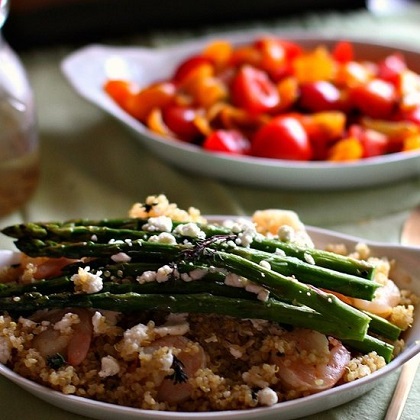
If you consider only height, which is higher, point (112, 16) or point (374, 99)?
point (374, 99)

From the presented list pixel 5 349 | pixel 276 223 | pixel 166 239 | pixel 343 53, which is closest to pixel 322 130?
pixel 343 53

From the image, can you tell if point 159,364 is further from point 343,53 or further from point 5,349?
point 343,53

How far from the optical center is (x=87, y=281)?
1.16m

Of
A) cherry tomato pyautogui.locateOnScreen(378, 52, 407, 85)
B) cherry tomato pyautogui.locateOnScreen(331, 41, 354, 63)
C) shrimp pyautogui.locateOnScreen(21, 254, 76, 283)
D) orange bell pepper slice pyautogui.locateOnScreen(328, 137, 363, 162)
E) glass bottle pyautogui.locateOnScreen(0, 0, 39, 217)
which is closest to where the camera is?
shrimp pyautogui.locateOnScreen(21, 254, 76, 283)

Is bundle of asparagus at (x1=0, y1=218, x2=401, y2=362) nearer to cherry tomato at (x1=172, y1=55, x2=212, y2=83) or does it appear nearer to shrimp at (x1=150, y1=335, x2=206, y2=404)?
shrimp at (x1=150, y1=335, x2=206, y2=404)

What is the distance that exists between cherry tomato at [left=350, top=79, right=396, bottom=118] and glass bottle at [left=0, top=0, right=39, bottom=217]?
87cm

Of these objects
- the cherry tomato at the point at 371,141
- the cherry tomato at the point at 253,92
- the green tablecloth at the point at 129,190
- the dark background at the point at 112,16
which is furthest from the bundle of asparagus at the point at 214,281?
the dark background at the point at 112,16

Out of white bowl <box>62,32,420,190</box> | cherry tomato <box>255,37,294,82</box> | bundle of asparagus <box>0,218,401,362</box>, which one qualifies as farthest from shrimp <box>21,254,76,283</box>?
cherry tomato <box>255,37,294,82</box>

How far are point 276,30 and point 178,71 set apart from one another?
26.8 inches

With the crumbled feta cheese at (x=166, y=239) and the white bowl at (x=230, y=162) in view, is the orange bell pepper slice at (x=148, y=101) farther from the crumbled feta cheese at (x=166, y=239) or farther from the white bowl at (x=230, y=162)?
the crumbled feta cheese at (x=166, y=239)

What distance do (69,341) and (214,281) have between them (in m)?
0.23

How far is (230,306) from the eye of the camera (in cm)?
114

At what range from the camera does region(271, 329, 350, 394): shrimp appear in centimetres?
110

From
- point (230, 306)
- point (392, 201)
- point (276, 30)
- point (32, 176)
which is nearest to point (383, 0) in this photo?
point (276, 30)
